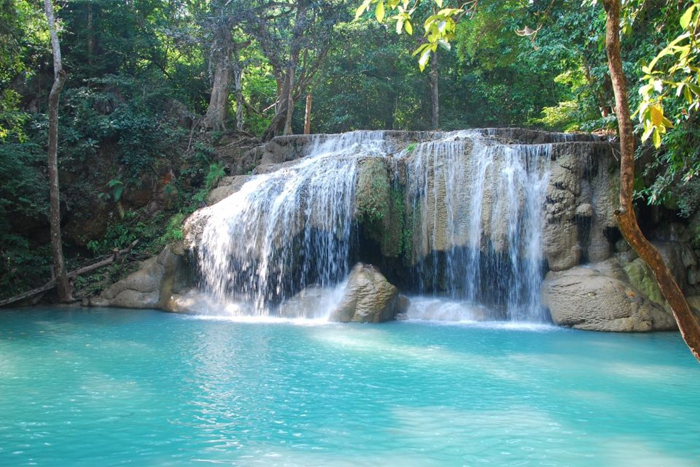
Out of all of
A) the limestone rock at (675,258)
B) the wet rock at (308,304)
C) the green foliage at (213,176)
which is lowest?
the wet rock at (308,304)

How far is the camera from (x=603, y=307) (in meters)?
10.6

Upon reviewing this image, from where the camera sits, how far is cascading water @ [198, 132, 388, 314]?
12703mm

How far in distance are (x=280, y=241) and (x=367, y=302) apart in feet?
8.58

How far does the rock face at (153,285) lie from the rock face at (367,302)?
4.15m

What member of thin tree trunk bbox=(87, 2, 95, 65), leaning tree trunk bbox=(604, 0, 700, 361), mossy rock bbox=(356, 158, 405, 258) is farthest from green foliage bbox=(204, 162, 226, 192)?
leaning tree trunk bbox=(604, 0, 700, 361)

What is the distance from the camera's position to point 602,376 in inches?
280

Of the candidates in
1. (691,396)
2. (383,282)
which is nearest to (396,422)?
(691,396)

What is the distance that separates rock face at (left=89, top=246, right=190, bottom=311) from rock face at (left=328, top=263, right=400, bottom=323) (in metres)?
4.15

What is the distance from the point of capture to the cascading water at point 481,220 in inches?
484

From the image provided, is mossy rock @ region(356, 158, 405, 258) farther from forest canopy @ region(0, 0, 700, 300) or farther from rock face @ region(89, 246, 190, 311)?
rock face @ region(89, 246, 190, 311)

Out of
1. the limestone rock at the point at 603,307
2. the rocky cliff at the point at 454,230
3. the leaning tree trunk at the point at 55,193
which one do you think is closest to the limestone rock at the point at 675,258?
the rocky cliff at the point at 454,230

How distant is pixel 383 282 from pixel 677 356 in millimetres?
5251

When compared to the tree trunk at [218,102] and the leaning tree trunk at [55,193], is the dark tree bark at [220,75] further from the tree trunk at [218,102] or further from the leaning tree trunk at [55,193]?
the leaning tree trunk at [55,193]

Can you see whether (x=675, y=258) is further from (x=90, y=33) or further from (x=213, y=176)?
(x=90, y=33)
